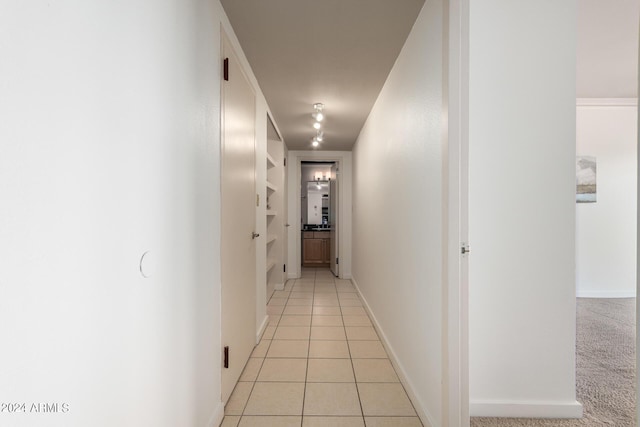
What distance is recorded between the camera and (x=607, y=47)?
8.75ft

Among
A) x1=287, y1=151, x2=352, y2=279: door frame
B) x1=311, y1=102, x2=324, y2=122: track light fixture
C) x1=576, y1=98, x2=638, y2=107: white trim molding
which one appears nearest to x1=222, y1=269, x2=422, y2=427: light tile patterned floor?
x1=287, y1=151, x2=352, y2=279: door frame

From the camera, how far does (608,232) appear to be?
3.93 metres

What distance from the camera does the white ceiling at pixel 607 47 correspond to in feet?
7.07

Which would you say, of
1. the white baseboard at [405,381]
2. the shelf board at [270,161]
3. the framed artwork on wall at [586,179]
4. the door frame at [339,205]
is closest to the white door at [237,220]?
the white baseboard at [405,381]

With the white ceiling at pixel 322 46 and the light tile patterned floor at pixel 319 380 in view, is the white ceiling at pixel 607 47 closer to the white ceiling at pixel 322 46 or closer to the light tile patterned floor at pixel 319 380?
the white ceiling at pixel 322 46

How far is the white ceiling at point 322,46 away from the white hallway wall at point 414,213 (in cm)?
14

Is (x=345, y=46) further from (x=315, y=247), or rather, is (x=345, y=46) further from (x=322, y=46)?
(x=315, y=247)

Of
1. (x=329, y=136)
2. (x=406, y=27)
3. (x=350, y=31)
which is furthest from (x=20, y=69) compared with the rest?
(x=329, y=136)

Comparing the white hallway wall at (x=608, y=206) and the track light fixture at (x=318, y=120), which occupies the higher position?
the track light fixture at (x=318, y=120)

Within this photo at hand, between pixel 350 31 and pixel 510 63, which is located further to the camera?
pixel 350 31

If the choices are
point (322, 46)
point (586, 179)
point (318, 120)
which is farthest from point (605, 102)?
point (322, 46)

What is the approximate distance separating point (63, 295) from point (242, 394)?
63.4 inches

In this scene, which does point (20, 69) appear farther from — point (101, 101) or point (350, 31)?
point (350, 31)

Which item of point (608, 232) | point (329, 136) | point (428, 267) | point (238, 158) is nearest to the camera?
point (428, 267)
